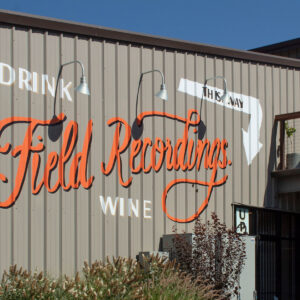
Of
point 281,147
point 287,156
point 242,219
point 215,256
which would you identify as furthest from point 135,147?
point 287,156

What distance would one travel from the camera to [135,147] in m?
15.5

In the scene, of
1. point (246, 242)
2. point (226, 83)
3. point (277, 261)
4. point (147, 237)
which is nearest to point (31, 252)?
point (147, 237)

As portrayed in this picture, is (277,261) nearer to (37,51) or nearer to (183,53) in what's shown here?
(183,53)

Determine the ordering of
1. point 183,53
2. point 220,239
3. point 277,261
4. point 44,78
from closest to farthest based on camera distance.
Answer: point 44,78, point 220,239, point 183,53, point 277,261

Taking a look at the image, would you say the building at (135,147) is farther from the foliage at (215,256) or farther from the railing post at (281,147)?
the foliage at (215,256)

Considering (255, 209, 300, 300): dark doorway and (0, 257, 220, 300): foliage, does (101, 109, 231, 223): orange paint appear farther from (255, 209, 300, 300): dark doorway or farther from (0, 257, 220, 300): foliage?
(0, 257, 220, 300): foliage

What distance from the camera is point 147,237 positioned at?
15516 millimetres

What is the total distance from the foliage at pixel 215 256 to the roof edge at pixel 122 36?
4166 mm

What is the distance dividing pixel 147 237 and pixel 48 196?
273cm

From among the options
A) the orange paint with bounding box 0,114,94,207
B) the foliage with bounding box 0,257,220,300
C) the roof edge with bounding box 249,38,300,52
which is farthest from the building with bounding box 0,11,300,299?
the roof edge with bounding box 249,38,300,52

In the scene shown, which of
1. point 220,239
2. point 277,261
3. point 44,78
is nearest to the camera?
→ point 44,78

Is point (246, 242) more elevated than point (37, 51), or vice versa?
point (37, 51)

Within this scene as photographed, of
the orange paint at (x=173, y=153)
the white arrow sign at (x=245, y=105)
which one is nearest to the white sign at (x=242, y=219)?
the orange paint at (x=173, y=153)

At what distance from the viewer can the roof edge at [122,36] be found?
13.7 meters
